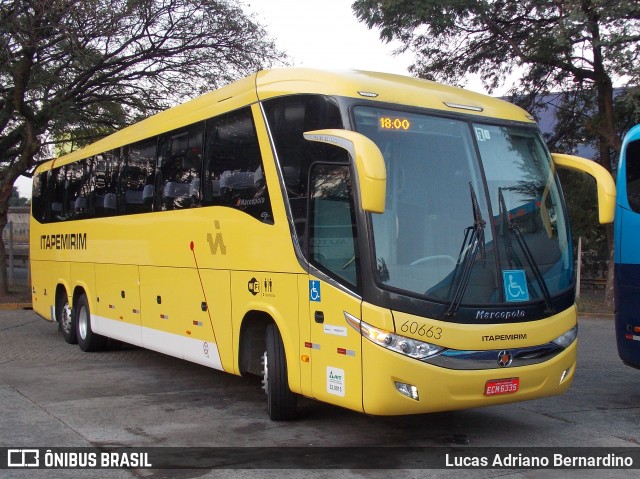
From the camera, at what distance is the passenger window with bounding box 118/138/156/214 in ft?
35.3

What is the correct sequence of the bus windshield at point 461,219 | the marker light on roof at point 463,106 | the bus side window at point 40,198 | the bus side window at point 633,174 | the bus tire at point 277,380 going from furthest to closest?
the bus side window at point 40,198
the bus side window at point 633,174
the bus tire at point 277,380
the marker light on roof at point 463,106
the bus windshield at point 461,219

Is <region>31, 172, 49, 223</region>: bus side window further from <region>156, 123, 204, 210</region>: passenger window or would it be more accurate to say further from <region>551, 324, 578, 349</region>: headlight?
<region>551, 324, 578, 349</region>: headlight

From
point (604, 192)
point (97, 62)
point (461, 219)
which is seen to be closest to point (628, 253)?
point (604, 192)

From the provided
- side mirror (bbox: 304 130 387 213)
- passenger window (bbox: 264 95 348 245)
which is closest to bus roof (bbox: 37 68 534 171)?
passenger window (bbox: 264 95 348 245)

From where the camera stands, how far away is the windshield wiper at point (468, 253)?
6473 mm

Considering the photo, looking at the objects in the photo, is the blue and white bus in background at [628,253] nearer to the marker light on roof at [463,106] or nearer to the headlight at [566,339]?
the headlight at [566,339]

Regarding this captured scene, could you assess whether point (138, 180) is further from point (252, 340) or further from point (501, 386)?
point (501, 386)

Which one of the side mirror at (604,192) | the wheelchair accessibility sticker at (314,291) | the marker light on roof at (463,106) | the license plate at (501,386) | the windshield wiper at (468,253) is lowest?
the license plate at (501,386)

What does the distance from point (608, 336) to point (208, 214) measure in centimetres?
981

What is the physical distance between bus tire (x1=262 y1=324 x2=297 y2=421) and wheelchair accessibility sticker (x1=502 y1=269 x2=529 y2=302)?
2.33 metres

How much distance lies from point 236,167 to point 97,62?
1342 cm

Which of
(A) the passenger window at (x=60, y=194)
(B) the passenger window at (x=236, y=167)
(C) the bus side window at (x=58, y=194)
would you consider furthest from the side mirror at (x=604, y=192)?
(C) the bus side window at (x=58, y=194)

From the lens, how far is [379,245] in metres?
6.47

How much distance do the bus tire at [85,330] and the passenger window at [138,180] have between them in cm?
232
